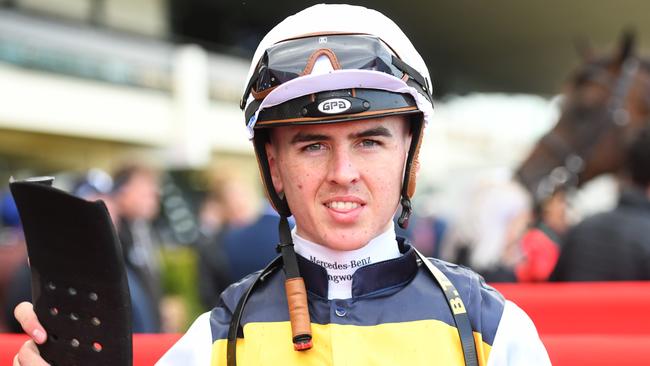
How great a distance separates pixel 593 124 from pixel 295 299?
13.7 ft

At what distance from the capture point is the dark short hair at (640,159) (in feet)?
11.6

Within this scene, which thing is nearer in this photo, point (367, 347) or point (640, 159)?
point (367, 347)

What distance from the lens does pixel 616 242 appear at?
3275 millimetres

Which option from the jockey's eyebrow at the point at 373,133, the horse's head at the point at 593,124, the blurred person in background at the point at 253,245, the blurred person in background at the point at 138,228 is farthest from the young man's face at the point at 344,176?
the horse's head at the point at 593,124

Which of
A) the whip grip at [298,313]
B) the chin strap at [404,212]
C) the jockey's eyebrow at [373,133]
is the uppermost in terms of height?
the jockey's eyebrow at [373,133]

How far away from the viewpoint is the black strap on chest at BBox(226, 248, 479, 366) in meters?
1.44

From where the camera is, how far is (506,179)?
5.22 meters

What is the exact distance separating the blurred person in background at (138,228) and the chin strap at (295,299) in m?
2.25

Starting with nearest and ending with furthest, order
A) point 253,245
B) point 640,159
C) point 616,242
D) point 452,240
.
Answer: point 616,242, point 640,159, point 253,245, point 452,240

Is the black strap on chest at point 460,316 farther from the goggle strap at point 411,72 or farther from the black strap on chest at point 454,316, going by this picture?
the goggle strap at point 411,72

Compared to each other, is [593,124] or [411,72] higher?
[411,72]

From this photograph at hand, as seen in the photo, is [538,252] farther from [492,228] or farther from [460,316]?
[460,316]

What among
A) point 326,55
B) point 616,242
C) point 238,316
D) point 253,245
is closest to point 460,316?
point 238,316

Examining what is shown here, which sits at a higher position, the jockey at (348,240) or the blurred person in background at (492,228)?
the jockey at (348,240)
